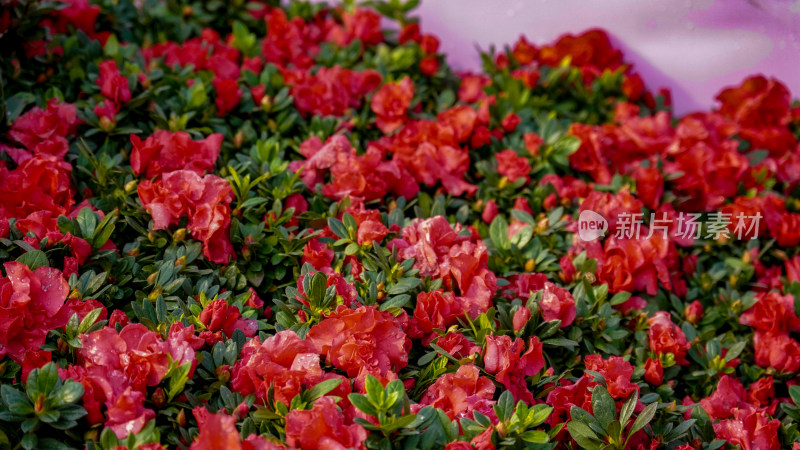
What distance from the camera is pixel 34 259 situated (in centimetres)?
142

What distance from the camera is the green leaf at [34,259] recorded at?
1.42 meters

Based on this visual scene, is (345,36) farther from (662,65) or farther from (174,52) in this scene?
(662,65)

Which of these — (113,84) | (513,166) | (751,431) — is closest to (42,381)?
(113,84)

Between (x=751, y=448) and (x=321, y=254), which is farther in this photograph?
(x=321, y=254)

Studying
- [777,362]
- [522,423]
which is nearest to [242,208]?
[522,423]

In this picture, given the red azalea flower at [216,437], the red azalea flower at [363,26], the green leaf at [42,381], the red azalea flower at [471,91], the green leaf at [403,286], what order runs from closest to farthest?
the red azalea flower at [216,437]
the green leaf at [42,381]
the green leaf at [403,286]
the red azalea flower at [471,91]
the red azalea flower at [363,26]

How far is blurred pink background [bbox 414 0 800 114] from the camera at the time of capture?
2.53m

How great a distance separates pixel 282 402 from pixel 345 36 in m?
1.56

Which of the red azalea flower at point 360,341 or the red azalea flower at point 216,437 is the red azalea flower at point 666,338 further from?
the red azalea flower at point 216,437

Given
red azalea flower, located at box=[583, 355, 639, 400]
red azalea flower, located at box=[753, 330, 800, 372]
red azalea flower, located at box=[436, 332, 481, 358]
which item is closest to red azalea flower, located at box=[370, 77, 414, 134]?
red azalea flower, located at box=[436, 332, 481, 358]

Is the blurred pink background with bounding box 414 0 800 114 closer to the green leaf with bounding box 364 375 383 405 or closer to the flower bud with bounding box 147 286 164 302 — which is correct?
the flower bud with bounding box 147 286 164 302

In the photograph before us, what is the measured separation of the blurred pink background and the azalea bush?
4.9 inches

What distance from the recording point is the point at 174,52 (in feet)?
7.15

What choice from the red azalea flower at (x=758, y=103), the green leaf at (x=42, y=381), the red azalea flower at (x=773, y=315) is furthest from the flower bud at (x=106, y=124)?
the red azalea flower at (x=758, y=103)
